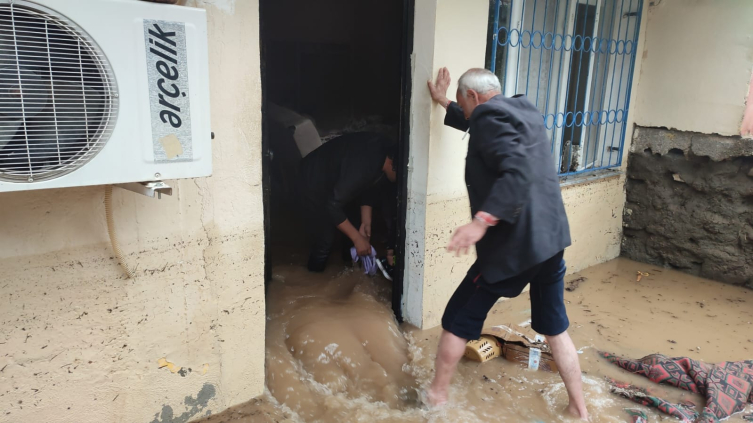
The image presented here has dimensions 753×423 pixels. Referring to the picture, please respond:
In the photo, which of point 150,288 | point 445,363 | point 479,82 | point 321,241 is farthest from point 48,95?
point 321,241

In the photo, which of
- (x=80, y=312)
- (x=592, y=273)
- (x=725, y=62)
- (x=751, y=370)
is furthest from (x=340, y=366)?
(x=725, y=62)

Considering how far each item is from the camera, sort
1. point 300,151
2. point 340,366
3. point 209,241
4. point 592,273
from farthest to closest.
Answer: point 300,151
point 592,273
point 340,366
point 209,241

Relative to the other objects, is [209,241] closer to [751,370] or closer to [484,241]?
[484,241]

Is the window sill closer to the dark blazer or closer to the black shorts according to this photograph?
the black shorts

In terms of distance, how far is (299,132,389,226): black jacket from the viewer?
12.2 feet

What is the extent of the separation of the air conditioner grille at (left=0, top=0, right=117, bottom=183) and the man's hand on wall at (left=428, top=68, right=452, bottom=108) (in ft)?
6.01

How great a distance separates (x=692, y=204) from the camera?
4578mm

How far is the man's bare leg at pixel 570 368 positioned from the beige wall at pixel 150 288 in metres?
1.45

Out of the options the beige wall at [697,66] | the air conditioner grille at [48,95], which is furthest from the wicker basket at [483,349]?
the beige wall at [697,66]

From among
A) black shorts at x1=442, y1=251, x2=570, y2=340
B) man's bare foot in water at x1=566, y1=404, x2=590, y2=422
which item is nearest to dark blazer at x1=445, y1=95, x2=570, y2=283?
black shorts at x1=442, y1=251, x2=570, y2=340

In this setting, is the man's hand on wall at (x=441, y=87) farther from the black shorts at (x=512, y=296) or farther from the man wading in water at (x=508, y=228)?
the black shorts at (x=512, y=296)

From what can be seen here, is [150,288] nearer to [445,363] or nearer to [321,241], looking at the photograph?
[445,363]

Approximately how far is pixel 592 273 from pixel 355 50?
322 cm

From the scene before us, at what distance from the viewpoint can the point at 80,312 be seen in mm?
2135
